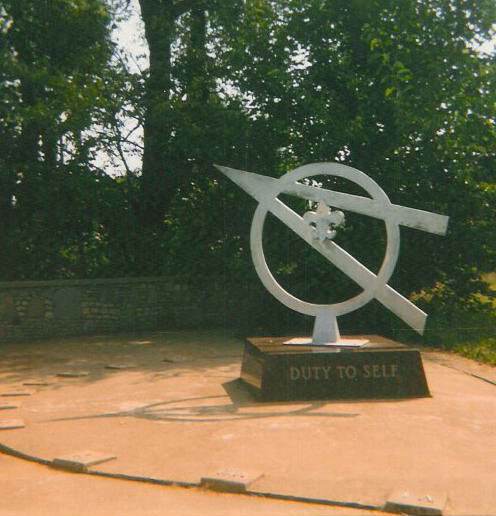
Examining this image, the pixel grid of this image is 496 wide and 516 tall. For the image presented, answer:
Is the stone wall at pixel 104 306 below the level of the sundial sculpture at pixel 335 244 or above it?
below

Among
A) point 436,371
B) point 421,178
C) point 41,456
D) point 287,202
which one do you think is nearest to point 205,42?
point 287,202

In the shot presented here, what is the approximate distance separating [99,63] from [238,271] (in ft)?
19.9

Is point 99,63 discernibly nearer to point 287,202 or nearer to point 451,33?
point 287,202

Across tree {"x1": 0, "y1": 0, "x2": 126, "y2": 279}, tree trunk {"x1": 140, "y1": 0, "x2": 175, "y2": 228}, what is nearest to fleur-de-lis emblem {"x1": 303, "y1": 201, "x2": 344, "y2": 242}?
tree trunk {"x1": 140, "y1": 0, "x2": 175, "y2": 228}

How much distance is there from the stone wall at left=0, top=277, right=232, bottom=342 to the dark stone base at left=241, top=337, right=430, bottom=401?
27.9ft

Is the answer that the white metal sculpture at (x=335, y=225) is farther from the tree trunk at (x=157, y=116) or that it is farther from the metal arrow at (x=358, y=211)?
the tree trunk at (x=157, y=116)

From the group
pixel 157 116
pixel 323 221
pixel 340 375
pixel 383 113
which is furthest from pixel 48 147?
pixel 340 375

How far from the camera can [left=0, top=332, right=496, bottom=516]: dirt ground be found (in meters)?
5.88

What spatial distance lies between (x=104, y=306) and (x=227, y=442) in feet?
35.4

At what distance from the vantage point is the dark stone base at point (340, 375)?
969 cm

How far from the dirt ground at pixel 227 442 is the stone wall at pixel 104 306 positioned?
15.3ft

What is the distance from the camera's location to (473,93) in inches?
637

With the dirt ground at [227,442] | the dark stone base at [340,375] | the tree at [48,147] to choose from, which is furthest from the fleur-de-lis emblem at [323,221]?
the tree at [48,147]

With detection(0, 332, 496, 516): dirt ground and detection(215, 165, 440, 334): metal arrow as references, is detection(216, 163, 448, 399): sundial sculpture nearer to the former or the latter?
detection(215, 165, 440, 334): metal arrow
